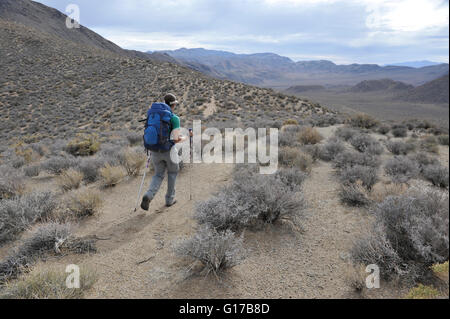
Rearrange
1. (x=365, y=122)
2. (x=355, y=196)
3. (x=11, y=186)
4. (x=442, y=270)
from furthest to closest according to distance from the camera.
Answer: (x=365, y=122) → (x=11, y=186) → (x=355, y=196) → (x=442, y=270)

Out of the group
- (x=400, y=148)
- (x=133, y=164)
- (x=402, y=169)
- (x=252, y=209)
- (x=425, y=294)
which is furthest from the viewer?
(x=400, y=148)

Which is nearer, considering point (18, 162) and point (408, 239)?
point (408, 239)

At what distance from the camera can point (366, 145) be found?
8023 millimetres

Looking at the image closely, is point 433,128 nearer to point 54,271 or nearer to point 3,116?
point 54,271

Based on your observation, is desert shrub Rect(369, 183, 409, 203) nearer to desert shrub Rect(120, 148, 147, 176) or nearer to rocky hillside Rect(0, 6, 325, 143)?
desert shrub Rect(120, 148, 147, 176)

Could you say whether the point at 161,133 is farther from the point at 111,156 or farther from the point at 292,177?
the point at 111,156

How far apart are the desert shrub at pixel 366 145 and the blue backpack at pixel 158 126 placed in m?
5.85

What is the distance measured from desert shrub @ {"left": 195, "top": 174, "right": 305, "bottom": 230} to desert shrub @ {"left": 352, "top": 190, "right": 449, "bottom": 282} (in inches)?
44.2

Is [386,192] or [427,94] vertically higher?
[427,94]

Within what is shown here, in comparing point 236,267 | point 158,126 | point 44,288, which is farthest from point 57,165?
point 236,267

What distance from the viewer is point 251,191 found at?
411 cm

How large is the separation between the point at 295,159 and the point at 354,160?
137 cm

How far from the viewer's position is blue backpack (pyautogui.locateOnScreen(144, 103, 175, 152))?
13.0ft
